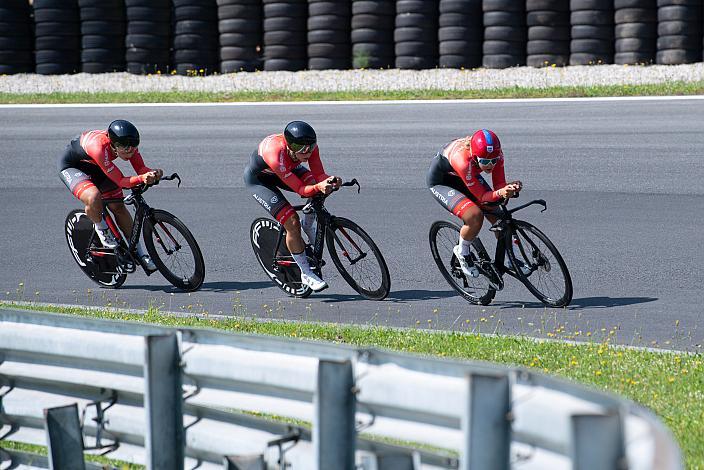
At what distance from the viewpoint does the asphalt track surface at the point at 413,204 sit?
10.5 meters

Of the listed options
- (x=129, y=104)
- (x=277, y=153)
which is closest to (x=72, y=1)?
(x=129, y=104)

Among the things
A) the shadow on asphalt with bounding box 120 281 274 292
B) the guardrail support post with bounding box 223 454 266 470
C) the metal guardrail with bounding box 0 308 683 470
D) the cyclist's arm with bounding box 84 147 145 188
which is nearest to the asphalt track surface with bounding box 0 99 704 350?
the shadow on asphalt with bounding box 120 281 274 292

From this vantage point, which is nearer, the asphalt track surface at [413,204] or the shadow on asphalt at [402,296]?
the asphalt track surface at [413,204]

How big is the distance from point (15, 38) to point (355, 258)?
14.0 m

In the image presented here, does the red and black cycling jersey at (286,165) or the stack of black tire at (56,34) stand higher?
the stack of black tire at (56,34)

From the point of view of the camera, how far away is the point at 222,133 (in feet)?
61.7

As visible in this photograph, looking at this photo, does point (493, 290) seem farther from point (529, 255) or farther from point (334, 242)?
point (334, 242)

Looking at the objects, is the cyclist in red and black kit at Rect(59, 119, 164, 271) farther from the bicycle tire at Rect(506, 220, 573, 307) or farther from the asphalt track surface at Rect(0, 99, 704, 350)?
the bicycle tire at Rect(506, 220, 573, 307)

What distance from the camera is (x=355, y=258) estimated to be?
35.5 ft

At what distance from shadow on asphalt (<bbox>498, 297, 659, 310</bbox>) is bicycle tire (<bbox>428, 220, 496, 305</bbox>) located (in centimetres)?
16

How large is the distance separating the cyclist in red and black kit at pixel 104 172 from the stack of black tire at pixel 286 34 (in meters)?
10.4

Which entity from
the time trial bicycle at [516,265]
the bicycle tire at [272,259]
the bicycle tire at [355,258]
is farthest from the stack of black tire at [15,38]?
the time trial bicycle at [516,265]

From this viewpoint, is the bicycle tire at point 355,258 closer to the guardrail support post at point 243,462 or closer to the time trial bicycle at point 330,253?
the time trial bicycle at point 330,253

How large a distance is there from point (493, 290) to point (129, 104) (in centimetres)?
1218
